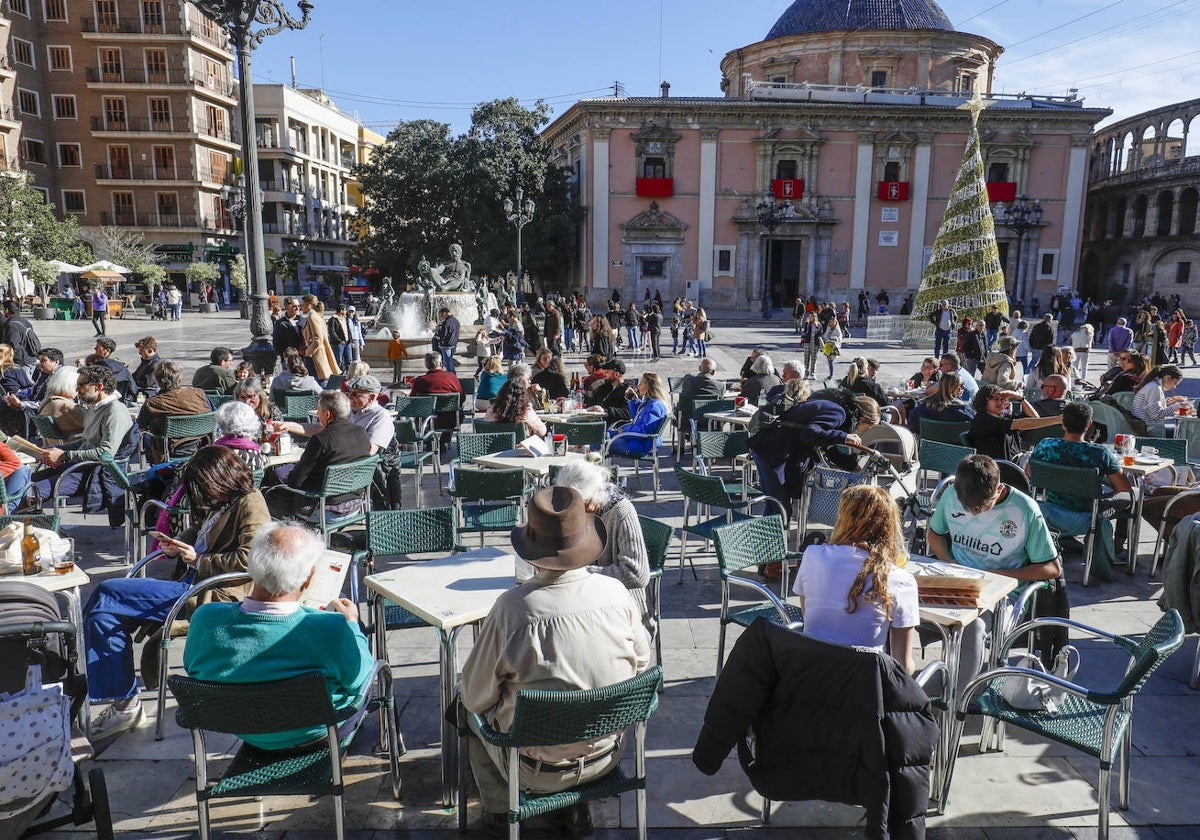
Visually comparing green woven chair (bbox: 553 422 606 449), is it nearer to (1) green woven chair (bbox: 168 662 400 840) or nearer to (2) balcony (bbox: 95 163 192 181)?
(1) green woven chair (bbox: 168 662 400 840)

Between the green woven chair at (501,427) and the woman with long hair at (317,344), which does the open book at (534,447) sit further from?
the woman with long hair at (317,344)

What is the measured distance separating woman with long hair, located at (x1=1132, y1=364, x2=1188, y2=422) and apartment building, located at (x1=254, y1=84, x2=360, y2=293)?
41870mm

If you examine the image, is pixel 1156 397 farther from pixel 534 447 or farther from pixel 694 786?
pixel 694 786

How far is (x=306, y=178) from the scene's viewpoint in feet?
171

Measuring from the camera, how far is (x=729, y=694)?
283 centimetres

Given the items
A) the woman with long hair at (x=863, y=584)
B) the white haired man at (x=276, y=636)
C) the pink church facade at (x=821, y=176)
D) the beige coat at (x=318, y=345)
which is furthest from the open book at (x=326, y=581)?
the pink church facade at (x=821, y=176)

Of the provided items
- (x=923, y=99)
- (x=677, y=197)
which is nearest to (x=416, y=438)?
(x=677, y=197)

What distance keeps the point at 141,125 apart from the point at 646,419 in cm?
4346

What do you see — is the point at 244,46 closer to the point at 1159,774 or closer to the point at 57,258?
the point at 1159,774

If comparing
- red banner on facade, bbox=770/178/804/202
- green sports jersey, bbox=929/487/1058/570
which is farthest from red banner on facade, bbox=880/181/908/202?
green sports jersey, bbox=929/487/1058/570

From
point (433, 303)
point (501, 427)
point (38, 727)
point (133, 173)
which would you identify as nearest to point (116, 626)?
point (38, 727)

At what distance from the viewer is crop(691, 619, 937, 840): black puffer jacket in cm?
267

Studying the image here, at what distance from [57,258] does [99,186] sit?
13.7 metres

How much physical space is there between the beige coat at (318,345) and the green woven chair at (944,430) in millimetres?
7576
